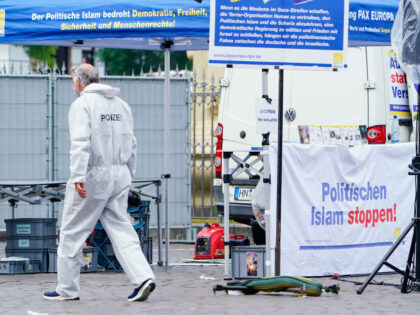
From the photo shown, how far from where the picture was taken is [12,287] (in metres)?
9.69

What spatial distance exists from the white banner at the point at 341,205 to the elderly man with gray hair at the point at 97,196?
1829mm

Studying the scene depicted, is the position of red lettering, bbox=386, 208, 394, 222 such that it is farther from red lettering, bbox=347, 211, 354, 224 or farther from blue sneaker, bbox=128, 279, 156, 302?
blue sneaker, bbox=128, 279, 156, 302

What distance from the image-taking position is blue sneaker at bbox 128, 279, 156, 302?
8.34 metres

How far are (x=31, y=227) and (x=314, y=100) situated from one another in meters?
3.77

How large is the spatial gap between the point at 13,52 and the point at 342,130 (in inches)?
1745

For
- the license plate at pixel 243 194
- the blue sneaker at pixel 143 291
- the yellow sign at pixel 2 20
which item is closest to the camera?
the blue sneaker at pixel 143 291

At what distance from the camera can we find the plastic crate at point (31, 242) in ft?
36.7

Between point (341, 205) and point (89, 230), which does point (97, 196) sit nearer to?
point (89, 230)

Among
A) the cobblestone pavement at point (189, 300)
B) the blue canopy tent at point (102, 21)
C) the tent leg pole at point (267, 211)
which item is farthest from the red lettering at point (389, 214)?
the blue canopy tent at point (102, 21)

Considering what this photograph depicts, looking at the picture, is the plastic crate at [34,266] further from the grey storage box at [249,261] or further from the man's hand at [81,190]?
the man's hand at [81,190]

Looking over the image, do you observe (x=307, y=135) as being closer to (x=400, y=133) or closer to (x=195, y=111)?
(x=400, y=133)

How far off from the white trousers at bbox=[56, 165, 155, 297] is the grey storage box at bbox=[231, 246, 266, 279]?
188 centimetres

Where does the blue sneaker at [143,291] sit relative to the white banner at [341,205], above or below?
below

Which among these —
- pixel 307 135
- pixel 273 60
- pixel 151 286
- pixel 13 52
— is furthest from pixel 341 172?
pixel 13 52
